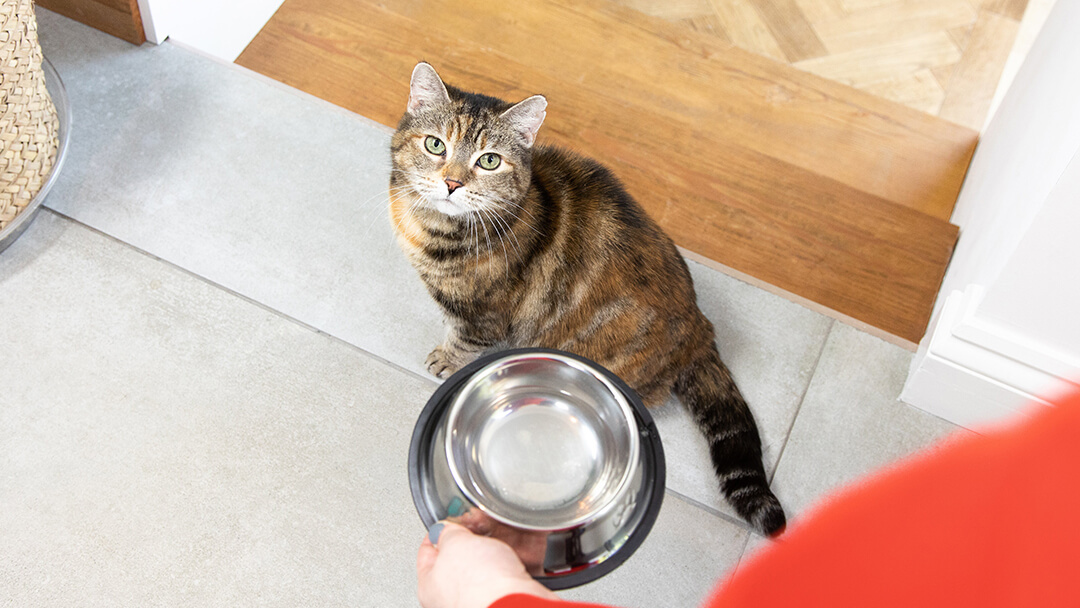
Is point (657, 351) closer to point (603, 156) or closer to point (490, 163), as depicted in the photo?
point (490, 163)

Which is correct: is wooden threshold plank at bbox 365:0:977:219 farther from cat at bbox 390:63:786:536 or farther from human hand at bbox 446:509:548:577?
human hand at bbox 446:509:548:577

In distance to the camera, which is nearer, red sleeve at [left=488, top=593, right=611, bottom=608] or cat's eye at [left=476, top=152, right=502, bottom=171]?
red sleeve at [left=488, top=593, right=611, bottom=608]

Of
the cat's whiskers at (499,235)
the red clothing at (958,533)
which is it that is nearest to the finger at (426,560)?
the red clothing at (958,533)

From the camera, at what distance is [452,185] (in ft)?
4.54

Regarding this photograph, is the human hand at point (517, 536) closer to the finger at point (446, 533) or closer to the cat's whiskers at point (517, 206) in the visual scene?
the finger at point (446, 533)

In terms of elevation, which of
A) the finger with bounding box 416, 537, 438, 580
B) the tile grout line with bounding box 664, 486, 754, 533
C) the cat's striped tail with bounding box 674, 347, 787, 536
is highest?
the finger with bounding box 416, 537, 438, 580

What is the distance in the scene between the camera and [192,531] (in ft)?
4.93

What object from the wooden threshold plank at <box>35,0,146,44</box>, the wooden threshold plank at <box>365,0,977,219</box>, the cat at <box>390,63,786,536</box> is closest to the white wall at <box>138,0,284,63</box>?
the wooden threshold plank at <box>35,0,146,44</box>

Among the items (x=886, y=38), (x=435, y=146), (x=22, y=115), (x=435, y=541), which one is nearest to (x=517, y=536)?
(x=435, y=541)

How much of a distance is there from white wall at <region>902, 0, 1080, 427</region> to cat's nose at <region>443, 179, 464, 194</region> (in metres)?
0.97

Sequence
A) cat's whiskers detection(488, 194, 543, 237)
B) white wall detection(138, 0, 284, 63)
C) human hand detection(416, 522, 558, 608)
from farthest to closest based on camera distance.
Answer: white wall detection(138, 0, 284, 63), cat's whiskers detection(488, 194, 543, 237), human hand detection(416, 522, 558, 608)

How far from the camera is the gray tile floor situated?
1.49 m

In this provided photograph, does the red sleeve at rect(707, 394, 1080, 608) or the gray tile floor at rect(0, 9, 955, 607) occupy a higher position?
the red sleeve at rect(707, 394, 1080, 608)

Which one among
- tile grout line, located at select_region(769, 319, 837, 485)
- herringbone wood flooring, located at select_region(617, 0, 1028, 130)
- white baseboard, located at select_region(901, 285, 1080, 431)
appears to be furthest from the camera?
herringbone wood flooring, located at select_region(617, 0, 1028, 130)
